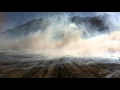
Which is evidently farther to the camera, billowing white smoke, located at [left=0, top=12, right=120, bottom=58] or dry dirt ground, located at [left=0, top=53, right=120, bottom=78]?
billowing white smoke, located at [left=0, top=12, right=120, bottom=58]

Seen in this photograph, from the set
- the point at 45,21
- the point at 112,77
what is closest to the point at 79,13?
the point at 45,21

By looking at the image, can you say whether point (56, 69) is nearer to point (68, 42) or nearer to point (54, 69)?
point (54, 69)

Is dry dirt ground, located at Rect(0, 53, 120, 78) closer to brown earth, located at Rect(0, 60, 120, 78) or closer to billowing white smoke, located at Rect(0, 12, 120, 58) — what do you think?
brown earth, located at Rect(0, 60, 120, 78)

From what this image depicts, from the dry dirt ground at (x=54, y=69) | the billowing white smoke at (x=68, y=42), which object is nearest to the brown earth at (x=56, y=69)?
the dry dirt ground at (x=54, y=69)

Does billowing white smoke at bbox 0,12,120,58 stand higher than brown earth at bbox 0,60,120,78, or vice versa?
billowing white smoke at bbox 0,12,120,58

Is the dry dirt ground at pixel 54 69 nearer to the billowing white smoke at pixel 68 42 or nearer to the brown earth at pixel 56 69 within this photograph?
the brown earth at pixel 56 69

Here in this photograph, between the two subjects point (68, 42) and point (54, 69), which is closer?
point (54, 69)

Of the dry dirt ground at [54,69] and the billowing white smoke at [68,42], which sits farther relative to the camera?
the billowing white smoke at [68,42]

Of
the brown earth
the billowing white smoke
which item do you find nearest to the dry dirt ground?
the brown earth

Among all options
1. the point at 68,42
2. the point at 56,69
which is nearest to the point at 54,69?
the point at 56,69
